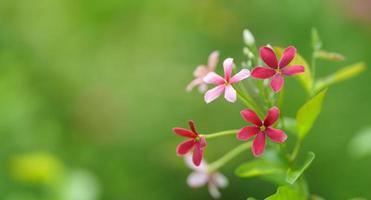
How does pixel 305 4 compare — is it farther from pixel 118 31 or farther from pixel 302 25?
pixel 118 31

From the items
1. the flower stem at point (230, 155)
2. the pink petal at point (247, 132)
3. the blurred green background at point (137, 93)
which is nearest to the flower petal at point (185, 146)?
the pink petal at point (247, 132)

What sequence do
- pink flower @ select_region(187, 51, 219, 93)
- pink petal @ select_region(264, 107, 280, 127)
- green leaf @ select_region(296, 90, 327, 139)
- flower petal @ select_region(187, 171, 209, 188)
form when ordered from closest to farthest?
pink petal @ select_region(264, 107, 280, 127)
green leaf @ select_region(296, 90, 327, 139)
pink flower @ select_region(187, 51, 219, 93)
flower petal @ select_region(187, 171, 209, 188)

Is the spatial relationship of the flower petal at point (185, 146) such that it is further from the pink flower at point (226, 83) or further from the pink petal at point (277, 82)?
the pink petal at point (277, 82)

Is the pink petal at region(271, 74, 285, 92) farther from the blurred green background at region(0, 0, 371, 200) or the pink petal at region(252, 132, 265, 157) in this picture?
the blurred green background at region(0, 0, 371, 200)

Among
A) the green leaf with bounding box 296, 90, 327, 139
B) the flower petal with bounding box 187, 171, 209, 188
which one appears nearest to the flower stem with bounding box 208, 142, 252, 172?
the flower petal with bounding box 187, 171, 209, 188

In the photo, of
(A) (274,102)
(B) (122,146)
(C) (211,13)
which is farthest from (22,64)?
(A) (274,102)

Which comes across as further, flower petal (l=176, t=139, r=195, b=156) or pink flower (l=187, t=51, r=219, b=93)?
pink flower (l=187, t=51, r=219, b=93)

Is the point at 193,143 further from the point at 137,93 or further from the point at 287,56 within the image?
the point at 137,93
